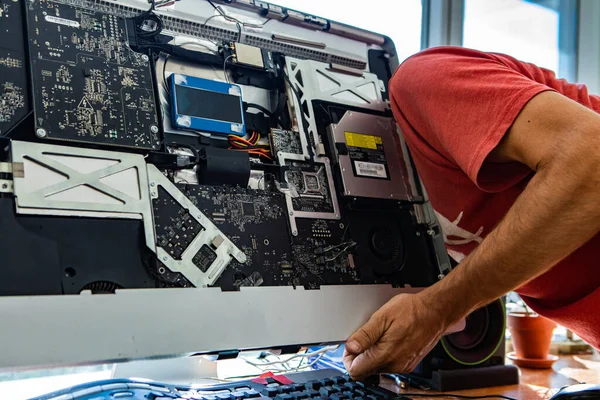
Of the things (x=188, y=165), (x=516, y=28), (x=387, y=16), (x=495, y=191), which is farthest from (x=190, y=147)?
(x=516, y=28)

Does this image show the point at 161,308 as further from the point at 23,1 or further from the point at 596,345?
the point at 596,345

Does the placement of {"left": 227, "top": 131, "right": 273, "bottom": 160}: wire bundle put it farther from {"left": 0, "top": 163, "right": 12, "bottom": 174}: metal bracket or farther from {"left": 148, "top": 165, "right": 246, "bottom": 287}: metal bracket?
{"left": 0, "top": 163, "right": 12, "bottom": 174}: metal bracket

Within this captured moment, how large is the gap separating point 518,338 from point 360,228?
2.52 ft

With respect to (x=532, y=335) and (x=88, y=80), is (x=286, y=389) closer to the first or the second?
(x=88, y=80)

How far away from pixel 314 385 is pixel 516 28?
104 inches

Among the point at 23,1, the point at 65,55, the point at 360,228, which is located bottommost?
the point at 360,228

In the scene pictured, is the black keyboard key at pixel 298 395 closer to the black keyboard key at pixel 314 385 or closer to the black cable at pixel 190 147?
the black keyboard key at pixel 314 385

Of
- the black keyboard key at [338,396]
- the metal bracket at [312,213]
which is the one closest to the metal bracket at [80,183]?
the metal bracket at [312,213]

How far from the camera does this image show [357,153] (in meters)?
1.38

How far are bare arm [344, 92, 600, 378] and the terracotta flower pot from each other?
0.72 m

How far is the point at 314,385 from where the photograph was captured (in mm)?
994

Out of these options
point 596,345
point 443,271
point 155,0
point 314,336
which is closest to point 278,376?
point 314,336

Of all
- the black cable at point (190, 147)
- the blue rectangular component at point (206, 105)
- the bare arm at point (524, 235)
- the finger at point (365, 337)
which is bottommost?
the finger at point (365, 337)

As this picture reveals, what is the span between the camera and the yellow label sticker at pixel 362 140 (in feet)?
4.55
